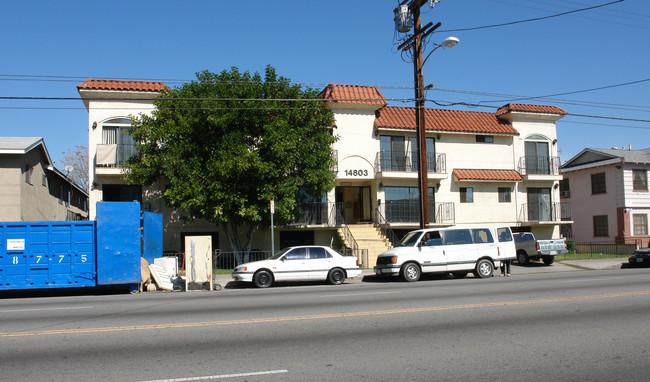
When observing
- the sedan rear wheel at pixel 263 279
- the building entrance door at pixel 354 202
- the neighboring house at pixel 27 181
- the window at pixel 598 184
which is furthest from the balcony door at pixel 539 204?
the neighboring house at pixel 27 181

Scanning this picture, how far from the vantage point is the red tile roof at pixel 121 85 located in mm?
Result: 23067

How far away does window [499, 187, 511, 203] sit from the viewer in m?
29.1

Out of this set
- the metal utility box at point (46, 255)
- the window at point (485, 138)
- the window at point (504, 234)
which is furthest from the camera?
the window at point (485, 138)

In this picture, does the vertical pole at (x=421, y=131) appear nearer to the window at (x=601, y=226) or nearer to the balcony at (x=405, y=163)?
the balcony at (x=405, y=163)

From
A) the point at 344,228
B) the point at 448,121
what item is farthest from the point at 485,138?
the point at 344,228

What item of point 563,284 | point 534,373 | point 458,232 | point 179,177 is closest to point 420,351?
point 534,373

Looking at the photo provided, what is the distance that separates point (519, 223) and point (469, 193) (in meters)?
3.63

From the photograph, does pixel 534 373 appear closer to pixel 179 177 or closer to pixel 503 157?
pixel 179 177

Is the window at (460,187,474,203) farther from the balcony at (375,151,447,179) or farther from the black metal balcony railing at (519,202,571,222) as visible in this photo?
the black metal balcony railing at (519,202,571,222)

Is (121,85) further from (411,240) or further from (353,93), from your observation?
(411,240)

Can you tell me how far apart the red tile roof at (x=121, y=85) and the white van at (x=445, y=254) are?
13588mm

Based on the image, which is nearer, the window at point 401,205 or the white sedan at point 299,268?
the white sedan at point 299,268

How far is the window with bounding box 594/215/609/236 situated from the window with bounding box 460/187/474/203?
12495 mm

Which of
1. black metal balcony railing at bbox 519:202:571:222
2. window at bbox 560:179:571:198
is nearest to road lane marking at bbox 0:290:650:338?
black metal balcony railing at bbox 519:202:571:222
